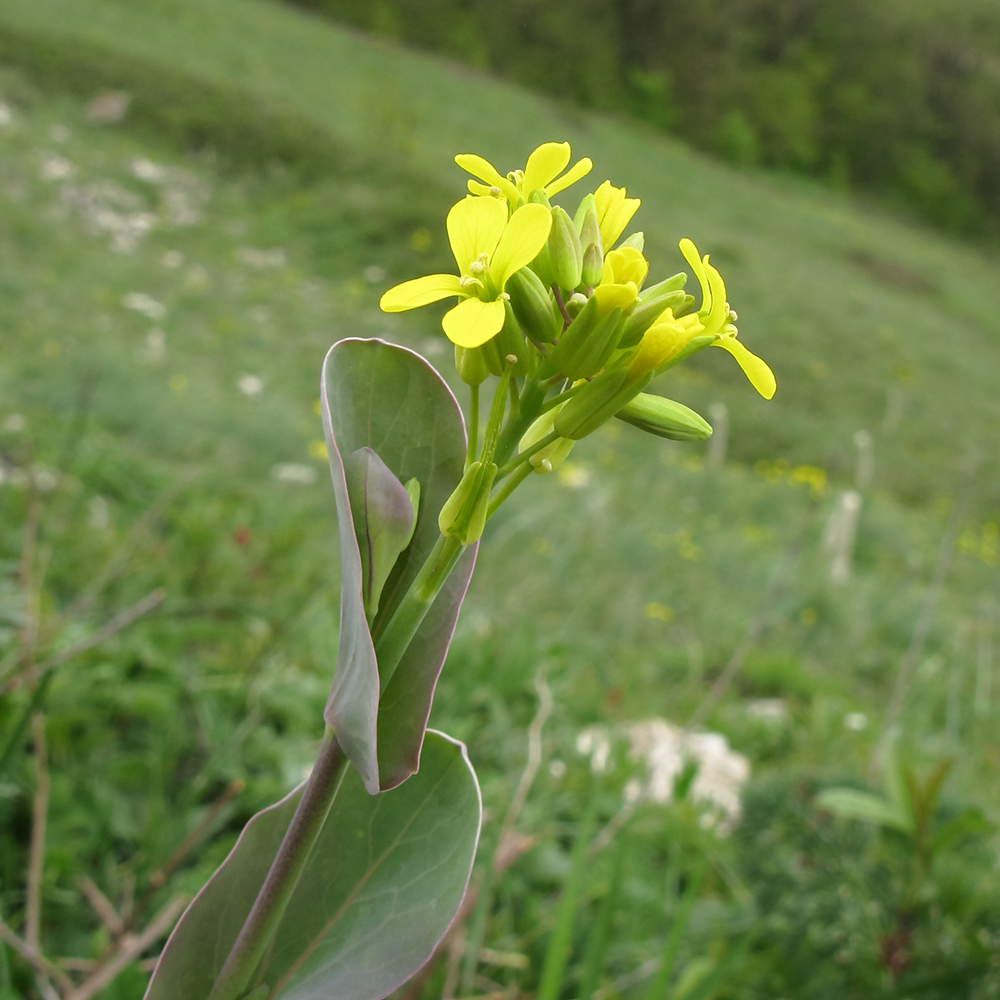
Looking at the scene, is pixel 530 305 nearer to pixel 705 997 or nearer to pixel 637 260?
pixel 637 260

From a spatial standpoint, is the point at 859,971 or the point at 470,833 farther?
the point at 859,971

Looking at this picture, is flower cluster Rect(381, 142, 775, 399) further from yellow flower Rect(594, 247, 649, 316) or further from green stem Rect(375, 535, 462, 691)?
green stem Rect(375, 535, 462, 691)

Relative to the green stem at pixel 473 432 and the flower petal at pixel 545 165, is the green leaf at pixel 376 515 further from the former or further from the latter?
the flower petal at pixel 545 165

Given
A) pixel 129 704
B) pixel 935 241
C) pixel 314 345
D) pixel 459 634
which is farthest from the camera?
pixel 935 241

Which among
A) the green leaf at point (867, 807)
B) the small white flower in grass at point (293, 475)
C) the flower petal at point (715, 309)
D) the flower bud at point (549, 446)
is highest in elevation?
the flower petal at point (715, 309)

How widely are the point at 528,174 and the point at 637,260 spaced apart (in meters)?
0.11

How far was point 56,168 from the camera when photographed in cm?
897

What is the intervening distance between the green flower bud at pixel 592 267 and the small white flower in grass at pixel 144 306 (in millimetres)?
5995

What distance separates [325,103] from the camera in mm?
14594

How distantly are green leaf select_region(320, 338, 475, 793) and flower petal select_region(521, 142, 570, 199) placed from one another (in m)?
0.16

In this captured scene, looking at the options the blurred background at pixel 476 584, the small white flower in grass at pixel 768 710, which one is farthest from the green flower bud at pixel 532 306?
the small white flower in grass at pixel 768 710

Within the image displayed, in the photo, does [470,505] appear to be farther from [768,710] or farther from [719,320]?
[768,710]

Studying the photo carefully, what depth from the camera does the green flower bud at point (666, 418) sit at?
2.05 ft

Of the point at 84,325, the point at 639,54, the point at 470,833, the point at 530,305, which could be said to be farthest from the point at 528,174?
the point at 639,54
